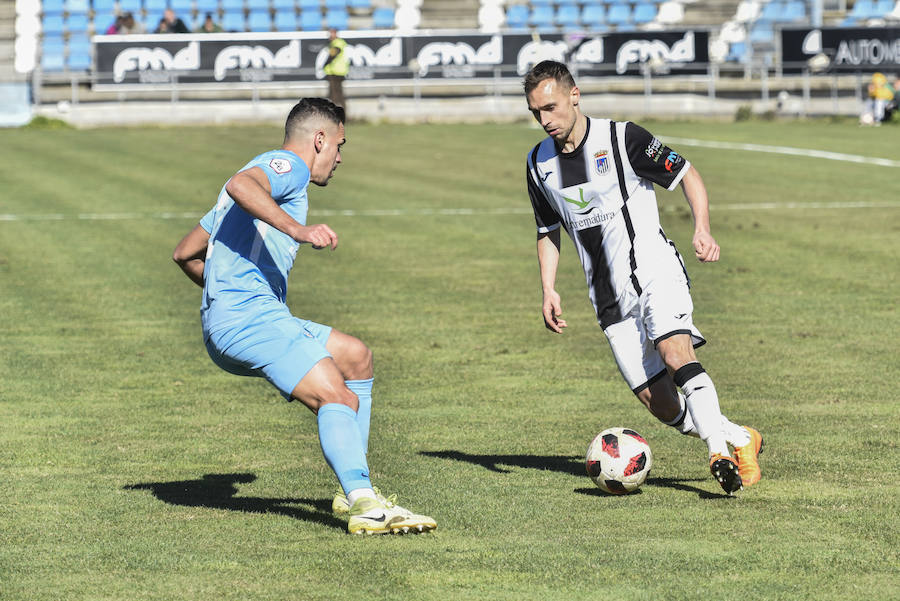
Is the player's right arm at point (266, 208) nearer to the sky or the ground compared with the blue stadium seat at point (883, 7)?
nearer to the ground

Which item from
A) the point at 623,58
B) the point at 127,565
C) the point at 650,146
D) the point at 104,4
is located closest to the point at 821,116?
the point at 623,58

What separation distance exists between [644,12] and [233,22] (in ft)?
41.5

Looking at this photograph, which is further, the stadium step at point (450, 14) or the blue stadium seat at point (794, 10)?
the blue stadium seat at point (794, 10)

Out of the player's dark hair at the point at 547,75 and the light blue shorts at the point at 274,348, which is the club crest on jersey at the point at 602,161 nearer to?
the player's dark hair at the point at 547,75

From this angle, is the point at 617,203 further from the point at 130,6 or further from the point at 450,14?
the point at 130,6

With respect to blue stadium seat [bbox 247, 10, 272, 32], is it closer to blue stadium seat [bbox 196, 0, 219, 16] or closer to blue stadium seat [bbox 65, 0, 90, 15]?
blue stadium seat [bbox 196, 0, 219, 16]

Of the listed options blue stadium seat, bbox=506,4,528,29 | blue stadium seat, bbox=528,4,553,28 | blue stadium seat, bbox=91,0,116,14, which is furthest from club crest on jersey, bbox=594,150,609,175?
blue stadium seat, bbox=91,0,116,14

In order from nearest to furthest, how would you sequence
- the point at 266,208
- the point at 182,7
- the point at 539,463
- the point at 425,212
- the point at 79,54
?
the point at 266,208 < the point at 539,463 < the point at 425,212 < the point at 79,54 < the point at 182,7

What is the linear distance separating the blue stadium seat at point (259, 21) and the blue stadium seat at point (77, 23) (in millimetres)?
4838

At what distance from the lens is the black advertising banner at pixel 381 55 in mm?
36812

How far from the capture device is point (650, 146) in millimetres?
7309

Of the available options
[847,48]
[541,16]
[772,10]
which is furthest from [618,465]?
[772,10]

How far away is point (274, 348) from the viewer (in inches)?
249

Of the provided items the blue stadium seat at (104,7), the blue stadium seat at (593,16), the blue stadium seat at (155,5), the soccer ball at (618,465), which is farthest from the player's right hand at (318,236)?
the blue stadium seat at (104,7)
